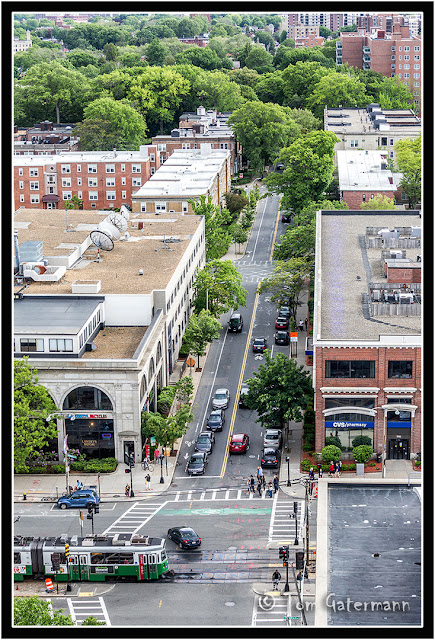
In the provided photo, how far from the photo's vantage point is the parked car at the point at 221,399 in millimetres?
92688

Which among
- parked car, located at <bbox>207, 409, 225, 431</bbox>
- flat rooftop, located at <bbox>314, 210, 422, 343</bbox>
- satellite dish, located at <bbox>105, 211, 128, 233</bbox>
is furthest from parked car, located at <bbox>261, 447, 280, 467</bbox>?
satellite dish, located at <bbox>105, 211, 128, 233</bbox>

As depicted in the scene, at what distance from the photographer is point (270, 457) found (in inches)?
3191

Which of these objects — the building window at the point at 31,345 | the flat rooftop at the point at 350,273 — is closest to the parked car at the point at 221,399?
the flat rooftop at the point at 350,273

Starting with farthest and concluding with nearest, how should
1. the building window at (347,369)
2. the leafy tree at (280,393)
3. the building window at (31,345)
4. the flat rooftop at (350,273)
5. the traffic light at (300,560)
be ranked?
the leafy tree at (280,393), the building window at (31,345), the flat rooftop at (350,273), the building window at (347,369), the traffic light at (300,560)

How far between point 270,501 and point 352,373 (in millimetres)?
12090

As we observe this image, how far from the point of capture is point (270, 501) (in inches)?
2965

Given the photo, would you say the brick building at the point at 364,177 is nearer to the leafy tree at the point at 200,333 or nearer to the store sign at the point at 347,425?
the leafy tree at the point at 200,333

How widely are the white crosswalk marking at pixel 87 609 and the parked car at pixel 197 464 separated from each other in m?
20.4

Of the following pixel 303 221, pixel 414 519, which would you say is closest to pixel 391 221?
pixel 303 221

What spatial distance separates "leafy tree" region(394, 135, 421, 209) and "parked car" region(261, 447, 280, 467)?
82.1 meters

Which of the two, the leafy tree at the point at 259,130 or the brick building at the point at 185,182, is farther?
the leafy tree at the point at 259,130

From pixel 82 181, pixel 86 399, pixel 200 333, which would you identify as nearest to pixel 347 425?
pixel 86 399

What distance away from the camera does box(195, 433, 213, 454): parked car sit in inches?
3292

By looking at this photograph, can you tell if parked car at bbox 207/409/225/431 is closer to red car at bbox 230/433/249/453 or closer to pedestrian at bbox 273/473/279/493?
red car at bbox 230/433/249/453
